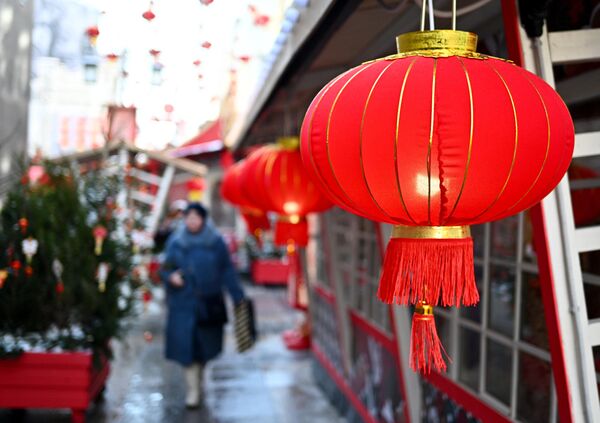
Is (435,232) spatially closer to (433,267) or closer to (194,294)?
(433,267)

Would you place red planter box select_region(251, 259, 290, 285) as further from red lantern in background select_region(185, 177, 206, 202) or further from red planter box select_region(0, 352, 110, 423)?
red planter box select_region(0, 352, 110, 423)

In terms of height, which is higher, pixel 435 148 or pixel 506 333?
pixel 435 148

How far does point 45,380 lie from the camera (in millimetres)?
6199

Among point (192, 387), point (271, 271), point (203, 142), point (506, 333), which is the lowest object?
point (192, 387)

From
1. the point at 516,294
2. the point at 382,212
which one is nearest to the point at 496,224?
the point at 516,294

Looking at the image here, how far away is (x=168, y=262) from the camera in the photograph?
7.54m

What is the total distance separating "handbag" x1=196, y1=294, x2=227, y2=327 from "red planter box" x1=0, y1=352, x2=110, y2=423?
56.5 inches

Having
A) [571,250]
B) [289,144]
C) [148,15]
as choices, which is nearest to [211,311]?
[289,144]

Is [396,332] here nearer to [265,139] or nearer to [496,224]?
[496,224]

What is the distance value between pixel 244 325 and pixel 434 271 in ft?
18.0

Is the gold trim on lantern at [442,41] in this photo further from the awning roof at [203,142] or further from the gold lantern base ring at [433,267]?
the awning roof at [203,142]

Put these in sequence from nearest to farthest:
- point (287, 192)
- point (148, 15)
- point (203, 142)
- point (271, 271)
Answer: point (287, 192), point (148, 15), point (271, 271), point (203, 142)

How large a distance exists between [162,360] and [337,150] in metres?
8.24

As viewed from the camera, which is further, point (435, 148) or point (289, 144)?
point (289, 144)
